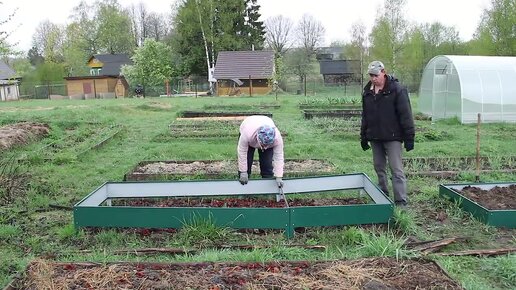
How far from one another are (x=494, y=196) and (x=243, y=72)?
3014 centimetres

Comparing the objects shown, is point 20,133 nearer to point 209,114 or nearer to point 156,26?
point 209,114

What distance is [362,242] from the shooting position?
463 centimetres

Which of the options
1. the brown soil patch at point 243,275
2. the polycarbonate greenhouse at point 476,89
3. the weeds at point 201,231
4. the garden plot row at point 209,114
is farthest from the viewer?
the garden plot row at point 209,114

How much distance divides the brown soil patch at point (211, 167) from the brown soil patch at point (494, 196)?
227cm

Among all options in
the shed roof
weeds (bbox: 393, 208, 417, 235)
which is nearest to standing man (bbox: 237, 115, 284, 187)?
weeds (bbox: 393, 208, 417, 235)

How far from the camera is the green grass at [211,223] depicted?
429 cm

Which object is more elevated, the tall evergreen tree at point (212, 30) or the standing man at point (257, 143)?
the tall evergreen tree at point (212, 30)

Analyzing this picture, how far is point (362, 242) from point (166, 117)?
42.9 feet

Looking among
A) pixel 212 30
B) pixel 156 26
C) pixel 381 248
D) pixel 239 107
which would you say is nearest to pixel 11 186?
pixel 381 248

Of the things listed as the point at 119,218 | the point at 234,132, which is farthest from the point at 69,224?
the point at 234,132

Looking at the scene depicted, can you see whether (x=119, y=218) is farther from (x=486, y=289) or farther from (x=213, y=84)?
(x=213, y=84)

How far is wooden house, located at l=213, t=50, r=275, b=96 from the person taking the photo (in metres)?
35.0

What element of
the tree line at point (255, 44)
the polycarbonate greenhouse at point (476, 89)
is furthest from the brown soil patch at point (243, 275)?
the tree line at point (255, 44)

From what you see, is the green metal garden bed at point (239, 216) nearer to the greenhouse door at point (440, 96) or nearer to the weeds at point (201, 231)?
the weeds at point (201, 231)
